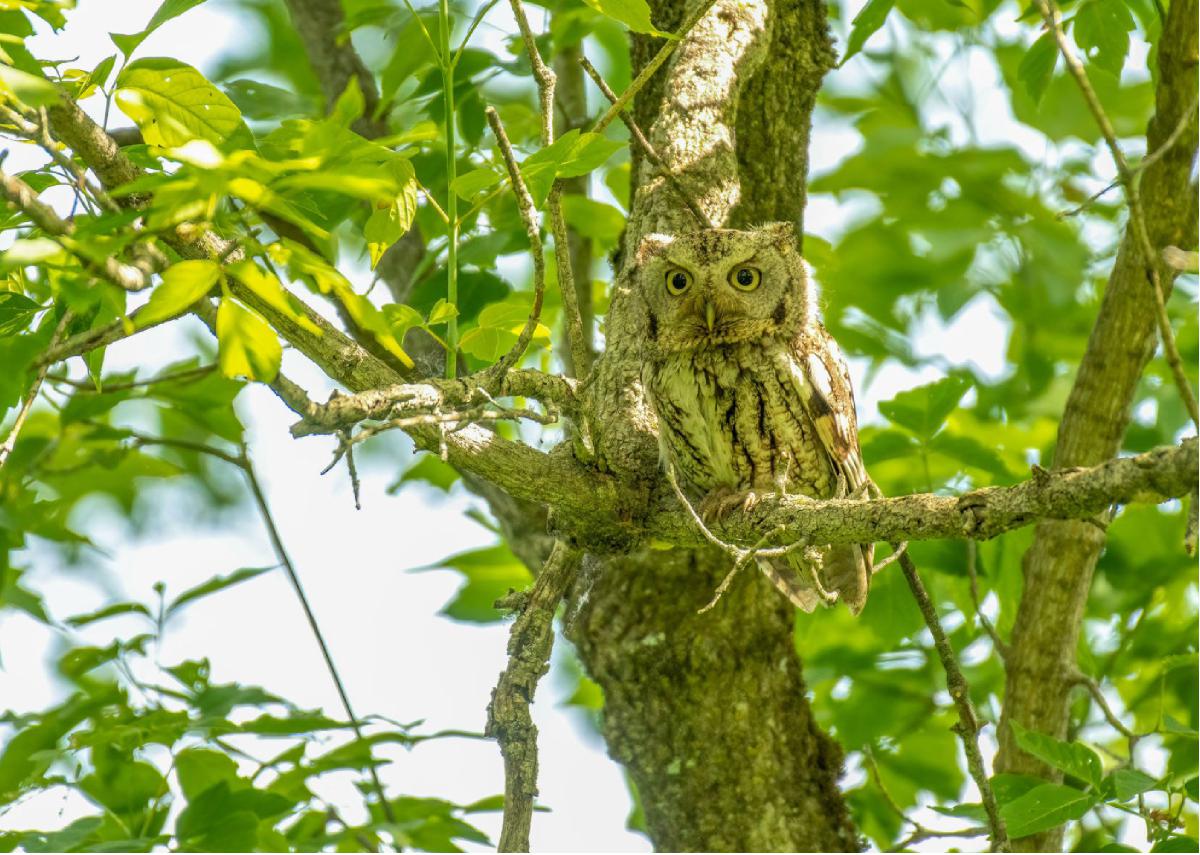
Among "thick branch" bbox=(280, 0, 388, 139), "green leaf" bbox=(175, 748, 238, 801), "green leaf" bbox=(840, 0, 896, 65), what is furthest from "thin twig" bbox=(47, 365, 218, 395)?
"green leaf" bbox=(840, 0, 896, 65)

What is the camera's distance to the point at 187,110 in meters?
1.72

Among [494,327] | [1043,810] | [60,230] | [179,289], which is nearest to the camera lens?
[179,289]

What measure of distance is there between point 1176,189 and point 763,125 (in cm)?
119

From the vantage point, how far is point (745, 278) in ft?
9.67

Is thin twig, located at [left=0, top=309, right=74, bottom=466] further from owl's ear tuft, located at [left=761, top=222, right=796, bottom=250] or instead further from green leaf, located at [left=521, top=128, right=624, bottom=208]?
owl's ear tuft, located at [left=761, top=222, right=796, bottom=250]

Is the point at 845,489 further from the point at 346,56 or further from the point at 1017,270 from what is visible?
the point at 346,56

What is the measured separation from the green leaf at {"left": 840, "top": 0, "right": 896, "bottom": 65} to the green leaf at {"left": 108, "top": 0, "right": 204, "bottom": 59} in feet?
5.28

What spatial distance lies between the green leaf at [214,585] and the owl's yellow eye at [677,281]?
129 cm

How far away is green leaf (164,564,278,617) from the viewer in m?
3.06

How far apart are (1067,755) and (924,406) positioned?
1.00 metres

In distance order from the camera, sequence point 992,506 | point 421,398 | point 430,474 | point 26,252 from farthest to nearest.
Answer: point 430,474
point 421,398
point 992,506
point 26,252

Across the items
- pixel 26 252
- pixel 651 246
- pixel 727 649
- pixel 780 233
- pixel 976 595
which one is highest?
pixel 780 233

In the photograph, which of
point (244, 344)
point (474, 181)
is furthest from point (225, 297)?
point (474, 181)

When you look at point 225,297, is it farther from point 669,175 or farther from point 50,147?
point 669,175
